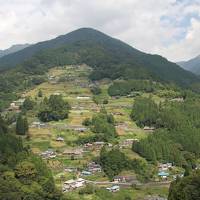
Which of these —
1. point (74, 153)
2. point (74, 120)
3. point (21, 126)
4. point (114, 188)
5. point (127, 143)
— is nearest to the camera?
Answer: point (114, 188)

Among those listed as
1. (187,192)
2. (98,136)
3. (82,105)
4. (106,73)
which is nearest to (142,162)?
(98,136)

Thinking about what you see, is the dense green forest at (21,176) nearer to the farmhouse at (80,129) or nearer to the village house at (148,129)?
the farmhouse at (80,129)

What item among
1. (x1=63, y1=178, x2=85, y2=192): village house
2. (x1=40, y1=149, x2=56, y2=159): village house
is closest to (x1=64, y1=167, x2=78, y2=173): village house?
(x1=63, y1=178, x2=85, y2=192): village house

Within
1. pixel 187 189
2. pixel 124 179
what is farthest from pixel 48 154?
pixel 187 189

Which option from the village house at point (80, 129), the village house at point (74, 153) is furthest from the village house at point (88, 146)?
the village house at point (80, 129)

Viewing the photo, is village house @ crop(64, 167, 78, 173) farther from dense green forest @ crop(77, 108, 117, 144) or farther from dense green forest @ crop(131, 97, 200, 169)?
dense green forest @ crop(131, 97, 200, 169)

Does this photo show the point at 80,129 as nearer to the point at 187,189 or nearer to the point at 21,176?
the point at 21,176
